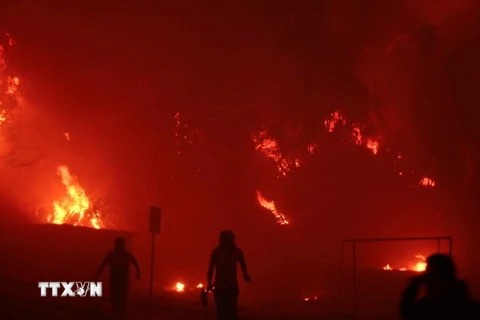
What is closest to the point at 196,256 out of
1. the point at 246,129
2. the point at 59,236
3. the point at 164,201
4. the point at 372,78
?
the point at 164,201

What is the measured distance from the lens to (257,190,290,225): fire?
1489 inches

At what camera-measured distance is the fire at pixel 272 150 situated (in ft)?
127

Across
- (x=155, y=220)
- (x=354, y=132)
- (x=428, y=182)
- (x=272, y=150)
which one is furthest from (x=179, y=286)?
(x=428, y=182)

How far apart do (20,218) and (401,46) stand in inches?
1058

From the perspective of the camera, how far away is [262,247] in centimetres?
3606

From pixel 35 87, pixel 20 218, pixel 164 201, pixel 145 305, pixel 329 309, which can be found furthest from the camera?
pixel 164 201

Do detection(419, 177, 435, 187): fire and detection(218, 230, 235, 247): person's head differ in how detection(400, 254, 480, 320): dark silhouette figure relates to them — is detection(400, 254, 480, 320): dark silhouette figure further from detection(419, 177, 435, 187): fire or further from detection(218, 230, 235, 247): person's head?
detection(419, 177, 435, 187): fire

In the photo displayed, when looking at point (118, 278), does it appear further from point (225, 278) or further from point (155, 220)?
point (155, 220)

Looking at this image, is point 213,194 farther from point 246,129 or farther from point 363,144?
point 363,144

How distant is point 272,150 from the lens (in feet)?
127

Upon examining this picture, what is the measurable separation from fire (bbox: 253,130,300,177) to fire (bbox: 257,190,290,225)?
2221mm

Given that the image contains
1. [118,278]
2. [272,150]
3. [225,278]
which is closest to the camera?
[225,278]

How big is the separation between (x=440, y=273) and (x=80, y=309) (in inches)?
420

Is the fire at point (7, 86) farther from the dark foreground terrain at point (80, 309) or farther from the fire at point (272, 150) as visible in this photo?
the dark foreground terrain at point (80, 309)
